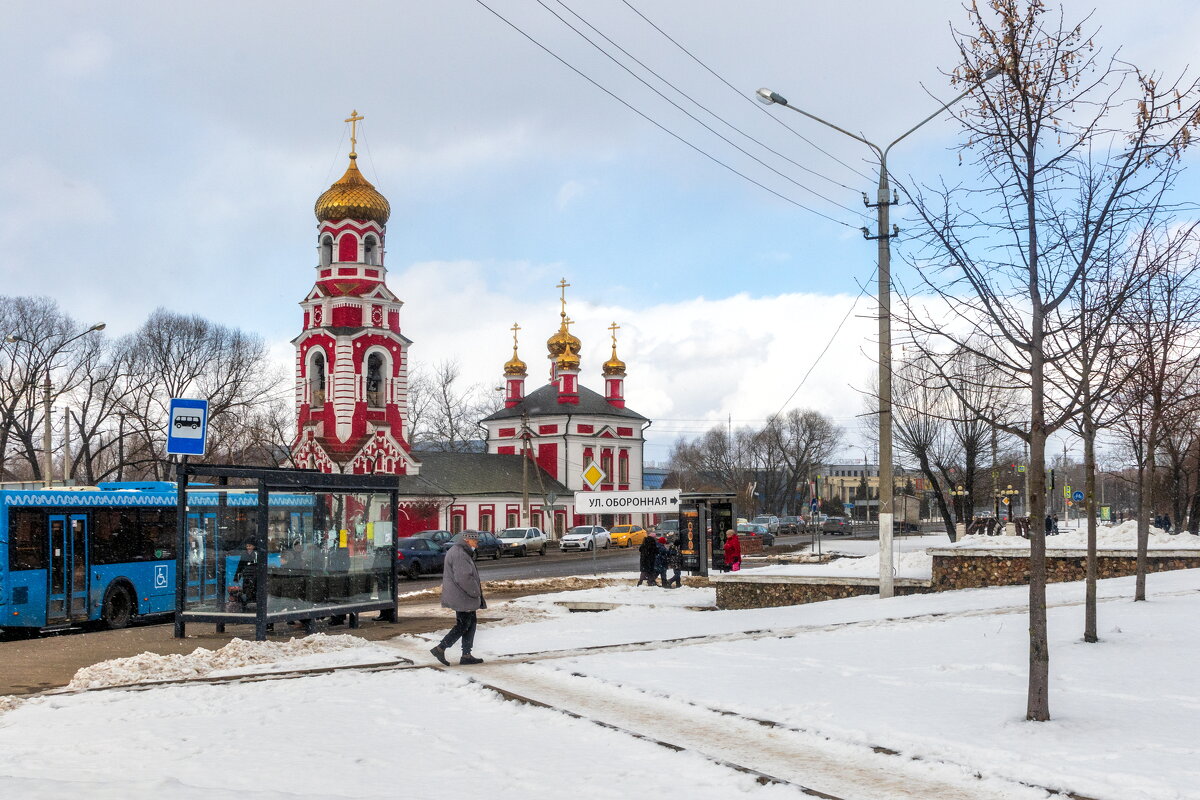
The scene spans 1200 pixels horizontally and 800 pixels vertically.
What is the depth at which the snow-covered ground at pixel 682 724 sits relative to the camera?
24.1 ft

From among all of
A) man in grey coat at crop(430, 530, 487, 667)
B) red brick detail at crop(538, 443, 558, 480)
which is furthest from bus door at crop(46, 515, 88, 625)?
red brick detail at crop(538, 443, 558, 480)

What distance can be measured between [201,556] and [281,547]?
189cm

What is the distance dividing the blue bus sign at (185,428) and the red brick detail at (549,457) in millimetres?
70492

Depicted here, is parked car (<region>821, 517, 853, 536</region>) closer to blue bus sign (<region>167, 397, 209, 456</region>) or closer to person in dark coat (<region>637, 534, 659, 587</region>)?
person in dark coat (<region>637, 534, 659, 587</region>)

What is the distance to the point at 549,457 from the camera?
286 ft

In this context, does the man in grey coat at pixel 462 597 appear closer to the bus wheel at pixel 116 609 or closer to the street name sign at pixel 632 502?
the bus wheel at pixel 116 609

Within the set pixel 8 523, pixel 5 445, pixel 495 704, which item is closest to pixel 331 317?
pixel 5 445

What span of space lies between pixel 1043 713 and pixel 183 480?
39.2ft

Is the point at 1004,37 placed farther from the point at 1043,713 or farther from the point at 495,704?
the point at 495,704

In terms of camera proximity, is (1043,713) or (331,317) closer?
(1043,713)

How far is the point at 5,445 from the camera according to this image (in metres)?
58.8

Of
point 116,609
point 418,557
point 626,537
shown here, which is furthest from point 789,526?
point 116,609

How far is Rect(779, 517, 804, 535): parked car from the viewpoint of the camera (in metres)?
89.1

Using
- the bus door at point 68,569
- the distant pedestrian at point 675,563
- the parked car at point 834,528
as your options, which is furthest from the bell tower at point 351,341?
the bus door at point 68,569
